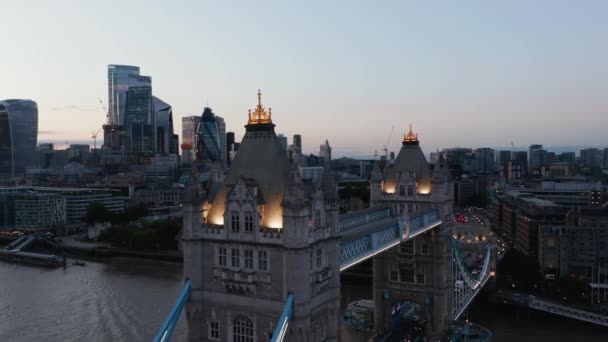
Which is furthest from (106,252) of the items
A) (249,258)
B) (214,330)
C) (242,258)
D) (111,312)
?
(249,258)

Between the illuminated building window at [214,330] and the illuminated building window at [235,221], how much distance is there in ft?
12.0

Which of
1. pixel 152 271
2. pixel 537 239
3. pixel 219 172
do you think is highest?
pixel 219 172

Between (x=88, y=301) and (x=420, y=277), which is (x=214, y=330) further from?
(x=88, y=301)

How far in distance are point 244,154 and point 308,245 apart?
442 centimetres

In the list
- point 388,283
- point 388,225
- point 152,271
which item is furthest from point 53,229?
point 388,225

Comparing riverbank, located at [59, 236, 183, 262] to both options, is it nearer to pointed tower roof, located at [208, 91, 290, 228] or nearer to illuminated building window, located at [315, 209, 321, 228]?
pointed tower roof, located at [208, 91, 290, 228]

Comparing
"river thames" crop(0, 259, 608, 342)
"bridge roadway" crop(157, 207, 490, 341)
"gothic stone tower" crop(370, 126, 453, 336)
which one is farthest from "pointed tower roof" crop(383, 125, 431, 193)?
"river thames" crop(0, 259, 608, 342)

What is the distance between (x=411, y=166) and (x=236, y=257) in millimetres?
20252

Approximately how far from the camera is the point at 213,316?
69.9ft

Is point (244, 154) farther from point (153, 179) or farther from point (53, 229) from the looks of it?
point (153, 179)

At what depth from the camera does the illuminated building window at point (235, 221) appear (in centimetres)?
2050

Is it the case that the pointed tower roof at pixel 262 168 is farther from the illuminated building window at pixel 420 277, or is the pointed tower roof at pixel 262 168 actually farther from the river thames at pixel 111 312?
the illuminated building window at pixel 420 277

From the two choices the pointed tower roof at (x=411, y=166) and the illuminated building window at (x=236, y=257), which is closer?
the illuminated building window at (x=236, y=257)

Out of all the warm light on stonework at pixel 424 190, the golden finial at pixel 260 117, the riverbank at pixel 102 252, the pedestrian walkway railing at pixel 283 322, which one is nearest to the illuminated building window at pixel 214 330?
the pedestrian walkway railing at pixel 283 322
